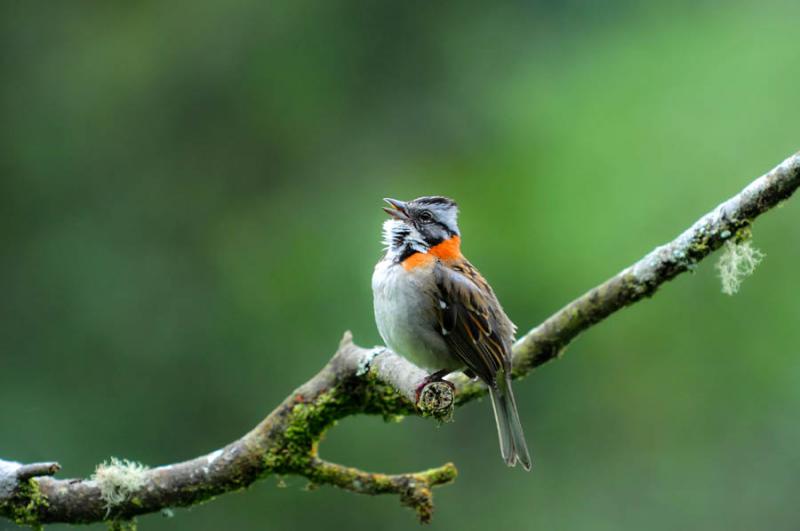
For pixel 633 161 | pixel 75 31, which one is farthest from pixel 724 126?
pixel 75 31

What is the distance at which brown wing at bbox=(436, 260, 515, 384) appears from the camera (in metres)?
4.57

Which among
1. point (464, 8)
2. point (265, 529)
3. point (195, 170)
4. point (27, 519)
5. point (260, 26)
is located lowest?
point (27, 519)

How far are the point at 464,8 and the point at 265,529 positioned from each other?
286 inches

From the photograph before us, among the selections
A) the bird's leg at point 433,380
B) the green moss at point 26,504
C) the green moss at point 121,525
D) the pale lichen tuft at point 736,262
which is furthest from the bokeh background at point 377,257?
the pale lichen tuft at point 736,262

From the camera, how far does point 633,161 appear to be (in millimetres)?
9414

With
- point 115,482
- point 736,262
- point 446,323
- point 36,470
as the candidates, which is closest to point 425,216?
point 446,323

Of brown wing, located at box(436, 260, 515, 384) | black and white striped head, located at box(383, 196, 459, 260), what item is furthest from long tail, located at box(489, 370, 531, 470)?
black and white striped head, located at box(383, 196, 459, 260)

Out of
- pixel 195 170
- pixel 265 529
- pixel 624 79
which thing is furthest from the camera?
pixel 195 170

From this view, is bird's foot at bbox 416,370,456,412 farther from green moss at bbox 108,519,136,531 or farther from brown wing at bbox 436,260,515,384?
green moss at bbox 108,519,136,531

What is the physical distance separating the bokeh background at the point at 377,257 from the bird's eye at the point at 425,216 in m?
3.84

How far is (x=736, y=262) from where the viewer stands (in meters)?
3.99

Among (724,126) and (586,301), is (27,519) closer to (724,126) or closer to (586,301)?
(586,301)

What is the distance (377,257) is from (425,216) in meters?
4.14

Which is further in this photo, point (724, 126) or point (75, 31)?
→ point (75, 31)
